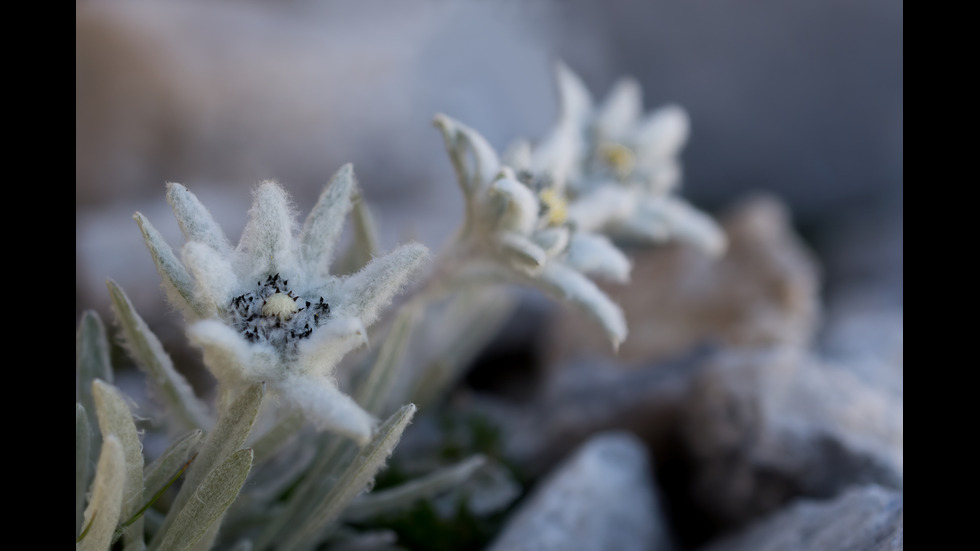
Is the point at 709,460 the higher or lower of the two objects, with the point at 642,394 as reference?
lower

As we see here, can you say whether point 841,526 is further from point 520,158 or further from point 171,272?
point 171,272

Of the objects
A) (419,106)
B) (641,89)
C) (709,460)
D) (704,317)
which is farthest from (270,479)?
(641,89)

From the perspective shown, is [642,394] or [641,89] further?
[641,89]

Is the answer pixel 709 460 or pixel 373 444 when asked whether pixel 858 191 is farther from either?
pixel 373 444

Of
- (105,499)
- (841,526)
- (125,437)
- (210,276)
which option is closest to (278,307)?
(210,276)

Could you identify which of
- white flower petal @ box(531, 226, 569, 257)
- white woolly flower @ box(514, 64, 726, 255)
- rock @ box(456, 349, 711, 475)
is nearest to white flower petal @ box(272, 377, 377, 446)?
white flower petal @ box(531, 226, 569, 257)

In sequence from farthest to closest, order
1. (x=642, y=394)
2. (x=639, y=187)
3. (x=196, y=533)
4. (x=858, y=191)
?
(x=858, y=191) → (x=642, y=394) → (x=639, y=187) → (x=196, y=533)

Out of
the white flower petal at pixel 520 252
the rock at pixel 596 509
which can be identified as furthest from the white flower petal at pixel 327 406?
the rock at pixel 596 509
